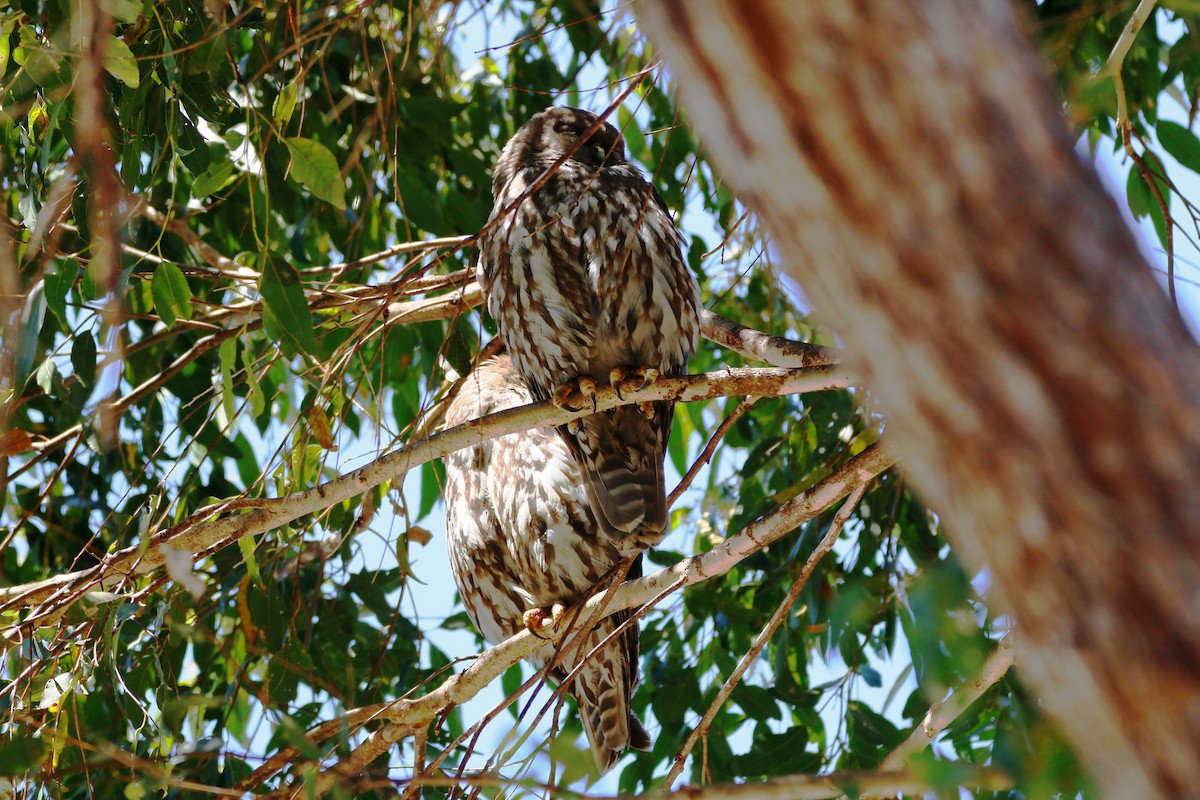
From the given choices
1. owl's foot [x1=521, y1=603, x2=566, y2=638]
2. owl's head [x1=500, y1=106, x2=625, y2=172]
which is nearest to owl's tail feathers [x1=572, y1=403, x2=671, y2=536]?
owl's foot [x1=521, y1=603, x2=566, y2=638]

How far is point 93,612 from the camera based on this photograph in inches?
88.0

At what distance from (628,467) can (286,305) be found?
4.45ft

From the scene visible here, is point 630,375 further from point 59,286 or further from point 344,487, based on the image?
point 59,286

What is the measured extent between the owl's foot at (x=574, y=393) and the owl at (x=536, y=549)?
60 cm

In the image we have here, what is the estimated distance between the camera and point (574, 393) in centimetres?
262

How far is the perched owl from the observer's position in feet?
8.91

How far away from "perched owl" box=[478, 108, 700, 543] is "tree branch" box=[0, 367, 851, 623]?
466mm

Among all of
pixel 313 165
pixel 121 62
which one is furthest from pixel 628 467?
pixel 121 62

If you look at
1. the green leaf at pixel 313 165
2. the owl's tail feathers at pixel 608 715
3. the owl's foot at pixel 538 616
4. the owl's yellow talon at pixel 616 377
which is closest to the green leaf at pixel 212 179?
the green leaf at pixel 313 165

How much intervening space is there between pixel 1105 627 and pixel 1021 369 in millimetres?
148

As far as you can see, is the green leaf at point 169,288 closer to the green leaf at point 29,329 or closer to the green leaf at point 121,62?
the green leaf at point 29,329

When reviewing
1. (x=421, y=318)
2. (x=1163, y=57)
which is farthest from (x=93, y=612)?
(x=1163, y=57)

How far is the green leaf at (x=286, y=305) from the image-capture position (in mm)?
1740

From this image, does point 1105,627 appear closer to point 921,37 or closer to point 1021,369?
point 1021,369
